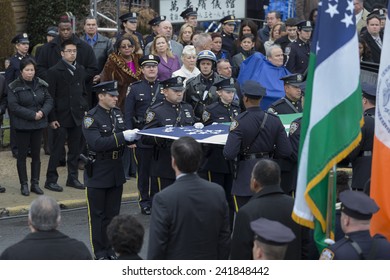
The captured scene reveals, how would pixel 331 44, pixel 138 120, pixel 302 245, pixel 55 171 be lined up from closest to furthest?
pixel 331 44
pixel 302 245
pixel 138 120
pixel 55 171

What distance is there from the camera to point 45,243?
657 cm

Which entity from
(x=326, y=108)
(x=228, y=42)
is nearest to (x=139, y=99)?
(x=228, y=42)

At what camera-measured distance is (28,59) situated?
12719mm

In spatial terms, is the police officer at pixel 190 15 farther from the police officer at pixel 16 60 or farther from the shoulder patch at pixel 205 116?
the shoulder patch at pixel 205 116

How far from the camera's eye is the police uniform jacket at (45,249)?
6516 mm

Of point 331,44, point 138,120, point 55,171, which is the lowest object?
point 55,171

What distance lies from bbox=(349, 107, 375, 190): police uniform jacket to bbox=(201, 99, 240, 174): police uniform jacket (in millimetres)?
1594

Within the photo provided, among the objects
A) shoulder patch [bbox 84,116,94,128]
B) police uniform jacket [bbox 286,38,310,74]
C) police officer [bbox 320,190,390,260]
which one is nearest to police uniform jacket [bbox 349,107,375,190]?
shoulder patch [bbox 84,116,94,128]

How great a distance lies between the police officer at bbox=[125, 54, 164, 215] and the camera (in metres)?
12.4

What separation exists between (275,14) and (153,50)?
150 inches

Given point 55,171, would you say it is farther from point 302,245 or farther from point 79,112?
point 302,245

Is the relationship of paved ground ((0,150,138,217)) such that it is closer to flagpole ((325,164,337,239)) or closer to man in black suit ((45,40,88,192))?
man in black suit ((45,40,88,192))

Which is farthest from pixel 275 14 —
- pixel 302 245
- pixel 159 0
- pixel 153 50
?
pixel 302 245

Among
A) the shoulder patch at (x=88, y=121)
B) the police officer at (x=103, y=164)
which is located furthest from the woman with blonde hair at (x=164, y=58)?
the shoulder patch at (x=88, y=121)
